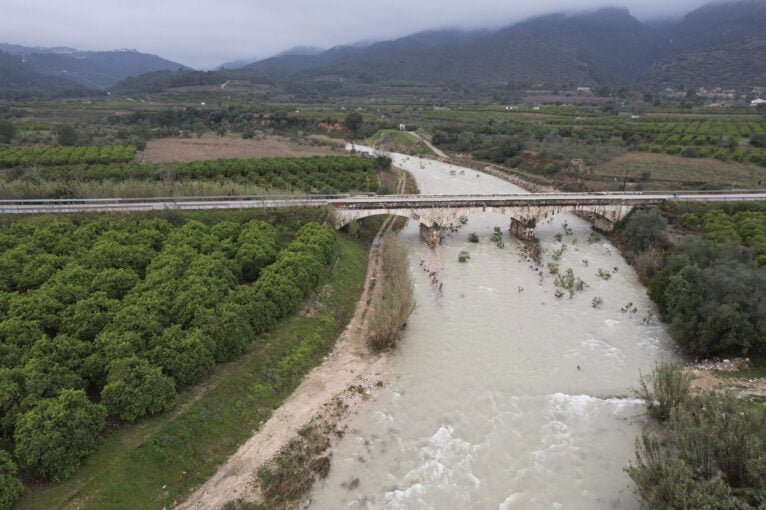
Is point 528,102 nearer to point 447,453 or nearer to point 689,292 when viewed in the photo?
point 689,292

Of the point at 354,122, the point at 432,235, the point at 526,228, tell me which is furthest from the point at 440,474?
the point at 354,122

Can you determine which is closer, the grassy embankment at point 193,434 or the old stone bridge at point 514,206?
the grassy embankment at point 193,434

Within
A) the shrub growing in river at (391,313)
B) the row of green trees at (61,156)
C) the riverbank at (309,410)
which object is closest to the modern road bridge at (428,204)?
the shrub growing in river at (391,313)

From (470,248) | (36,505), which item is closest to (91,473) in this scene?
(36,505)

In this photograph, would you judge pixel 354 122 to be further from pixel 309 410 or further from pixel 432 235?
pixel 309 410

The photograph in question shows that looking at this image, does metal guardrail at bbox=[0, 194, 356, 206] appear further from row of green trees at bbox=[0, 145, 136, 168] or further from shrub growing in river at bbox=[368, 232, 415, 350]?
row of green trees at bbox=[0, 145, 136, 168]

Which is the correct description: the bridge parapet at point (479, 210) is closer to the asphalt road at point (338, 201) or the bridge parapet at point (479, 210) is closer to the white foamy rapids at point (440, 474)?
the asphalt road at point (338, 201)
